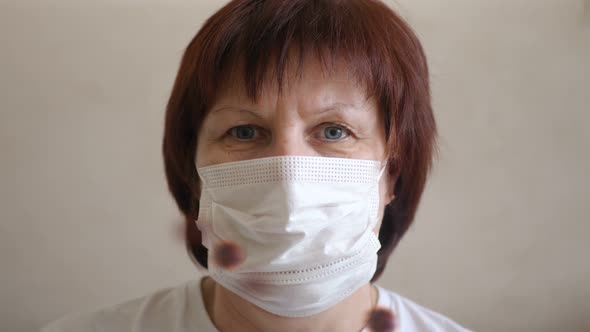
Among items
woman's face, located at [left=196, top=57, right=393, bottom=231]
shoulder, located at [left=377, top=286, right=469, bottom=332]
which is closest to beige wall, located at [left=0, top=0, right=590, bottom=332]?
shoulder, located at [left=377, top=286, right=469, bottom=332]

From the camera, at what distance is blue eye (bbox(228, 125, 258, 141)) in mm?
996

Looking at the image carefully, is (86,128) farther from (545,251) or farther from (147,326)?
(545,251)

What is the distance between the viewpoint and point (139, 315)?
3.94ft

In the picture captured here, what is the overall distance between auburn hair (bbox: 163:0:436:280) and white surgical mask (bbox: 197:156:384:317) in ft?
0.42

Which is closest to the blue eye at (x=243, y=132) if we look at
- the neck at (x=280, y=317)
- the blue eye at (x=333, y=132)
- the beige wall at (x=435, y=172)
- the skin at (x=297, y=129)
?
the skin at (x=297, y=129)

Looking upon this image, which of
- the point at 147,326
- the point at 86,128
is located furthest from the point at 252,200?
the point at 86,128

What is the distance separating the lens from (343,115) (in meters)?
0.96

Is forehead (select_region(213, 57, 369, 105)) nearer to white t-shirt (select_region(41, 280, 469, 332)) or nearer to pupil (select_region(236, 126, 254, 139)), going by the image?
pupil (select_region(236, 126, 254, 139))

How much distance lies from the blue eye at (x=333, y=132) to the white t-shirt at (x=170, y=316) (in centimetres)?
43

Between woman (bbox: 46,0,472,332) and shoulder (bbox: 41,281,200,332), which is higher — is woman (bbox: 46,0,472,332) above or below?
above

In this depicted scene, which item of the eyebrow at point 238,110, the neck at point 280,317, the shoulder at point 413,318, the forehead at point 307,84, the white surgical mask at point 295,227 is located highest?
the forehead at point 307,84

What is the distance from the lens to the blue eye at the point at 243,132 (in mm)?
996

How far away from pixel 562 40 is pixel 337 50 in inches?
30.0

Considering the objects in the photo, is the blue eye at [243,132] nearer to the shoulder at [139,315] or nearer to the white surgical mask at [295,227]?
the white surgical mask at [295,227]
